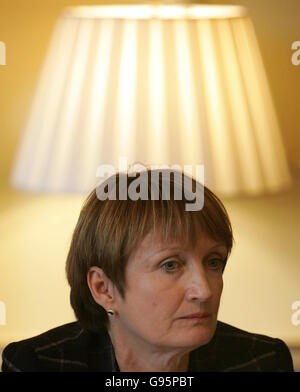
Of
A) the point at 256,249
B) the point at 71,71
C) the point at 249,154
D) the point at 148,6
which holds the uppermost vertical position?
the point at 148,6

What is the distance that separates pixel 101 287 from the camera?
1362 millimetres

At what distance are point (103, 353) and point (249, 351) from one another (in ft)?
1.02

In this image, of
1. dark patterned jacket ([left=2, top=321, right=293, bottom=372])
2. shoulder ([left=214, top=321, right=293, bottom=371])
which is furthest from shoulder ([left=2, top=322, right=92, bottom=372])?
shoulder ([left=214, top=321, right=293, bottom=371])

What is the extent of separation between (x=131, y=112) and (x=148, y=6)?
0.23 m

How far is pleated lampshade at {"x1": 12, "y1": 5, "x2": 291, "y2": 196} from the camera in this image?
1.40 meters

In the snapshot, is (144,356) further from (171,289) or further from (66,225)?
(66,225)

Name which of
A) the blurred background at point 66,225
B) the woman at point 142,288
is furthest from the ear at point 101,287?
the blurred background at point 66,225

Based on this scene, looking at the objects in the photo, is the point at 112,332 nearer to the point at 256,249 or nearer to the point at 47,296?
the point at 47,296

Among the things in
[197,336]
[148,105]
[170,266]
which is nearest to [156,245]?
[170,266]

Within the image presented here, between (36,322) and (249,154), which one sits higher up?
(249,154)

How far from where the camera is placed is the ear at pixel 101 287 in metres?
1.35

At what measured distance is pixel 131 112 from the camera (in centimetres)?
141

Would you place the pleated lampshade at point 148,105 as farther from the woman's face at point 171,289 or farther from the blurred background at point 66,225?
the woman's face at point 171,289
